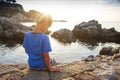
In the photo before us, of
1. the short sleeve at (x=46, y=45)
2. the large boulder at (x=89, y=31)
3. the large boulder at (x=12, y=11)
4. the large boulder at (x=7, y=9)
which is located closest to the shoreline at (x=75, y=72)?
the short sleeve at (x=46, y=45)

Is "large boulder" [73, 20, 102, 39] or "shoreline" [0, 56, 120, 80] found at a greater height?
"shoreline" [0, 56, 120, 80]

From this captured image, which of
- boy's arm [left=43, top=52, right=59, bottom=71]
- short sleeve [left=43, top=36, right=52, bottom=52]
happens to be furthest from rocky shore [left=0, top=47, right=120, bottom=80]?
short sleeve [left=43, top=36, right=52, bottom=52]

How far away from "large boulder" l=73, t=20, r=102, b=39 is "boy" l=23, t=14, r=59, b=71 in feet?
225

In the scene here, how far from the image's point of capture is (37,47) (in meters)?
8.08

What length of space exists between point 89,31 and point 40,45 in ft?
230

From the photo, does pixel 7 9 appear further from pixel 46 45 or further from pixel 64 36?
pixel 46 45

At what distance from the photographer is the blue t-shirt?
786cm

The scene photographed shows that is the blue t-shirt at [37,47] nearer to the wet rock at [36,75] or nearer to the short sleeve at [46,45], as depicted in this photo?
the short sleeve at [46,45]

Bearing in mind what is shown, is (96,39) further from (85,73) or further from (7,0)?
(7,0)

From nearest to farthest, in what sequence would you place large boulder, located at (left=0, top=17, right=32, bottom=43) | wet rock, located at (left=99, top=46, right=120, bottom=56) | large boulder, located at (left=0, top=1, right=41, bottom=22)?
wet rock, located at (left=99, top=46, right=120, bottom=56) → large boulder, located at (left=0, top=17, right=32, bottom=43) → large boulder, located at (left=0, top=1, right=41, bottom=22)

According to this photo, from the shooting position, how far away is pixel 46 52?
790 cm

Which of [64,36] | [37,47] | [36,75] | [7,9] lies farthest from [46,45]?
[7,9]

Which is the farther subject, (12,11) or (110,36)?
(12,11)

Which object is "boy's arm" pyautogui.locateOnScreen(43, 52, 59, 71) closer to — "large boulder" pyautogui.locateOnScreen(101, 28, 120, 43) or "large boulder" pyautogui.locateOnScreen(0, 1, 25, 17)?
"large boulder" pyautogui.locateOnScreen(101, 28, 120, 43)
